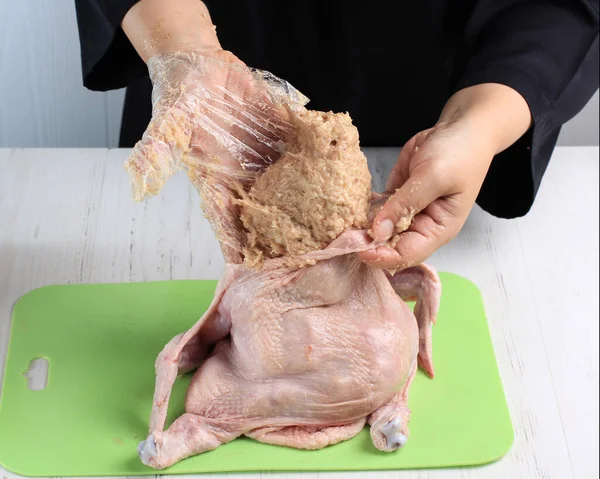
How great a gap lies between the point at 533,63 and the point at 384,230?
562mm

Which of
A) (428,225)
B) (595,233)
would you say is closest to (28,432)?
(428,225)

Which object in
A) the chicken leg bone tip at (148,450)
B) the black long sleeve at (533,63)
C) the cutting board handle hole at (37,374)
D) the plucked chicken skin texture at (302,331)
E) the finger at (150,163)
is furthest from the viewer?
the black long sleeve at (533,63)

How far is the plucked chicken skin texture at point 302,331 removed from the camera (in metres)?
1.16

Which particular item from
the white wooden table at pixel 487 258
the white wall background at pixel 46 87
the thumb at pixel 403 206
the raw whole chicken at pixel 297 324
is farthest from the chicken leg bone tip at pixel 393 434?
the white wall background at pixel 46 87

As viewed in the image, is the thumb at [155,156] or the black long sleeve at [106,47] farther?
the black long sleeve at [106,47]

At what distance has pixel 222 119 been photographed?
46.0 inches

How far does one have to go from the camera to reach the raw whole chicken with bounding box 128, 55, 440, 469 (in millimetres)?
1161

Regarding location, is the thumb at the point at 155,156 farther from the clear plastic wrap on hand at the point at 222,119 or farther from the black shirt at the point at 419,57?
the black shirt at the point at 419,57

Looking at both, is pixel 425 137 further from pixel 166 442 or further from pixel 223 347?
pixel 166 442

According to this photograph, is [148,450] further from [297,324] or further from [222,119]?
[222,119]

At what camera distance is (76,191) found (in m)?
1.76

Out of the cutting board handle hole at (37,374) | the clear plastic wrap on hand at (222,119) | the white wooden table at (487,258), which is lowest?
the cutting board handle hole at (37,374)

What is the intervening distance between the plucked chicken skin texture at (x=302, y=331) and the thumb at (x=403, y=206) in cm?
3

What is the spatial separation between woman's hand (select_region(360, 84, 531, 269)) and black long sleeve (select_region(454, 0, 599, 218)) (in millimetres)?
135
